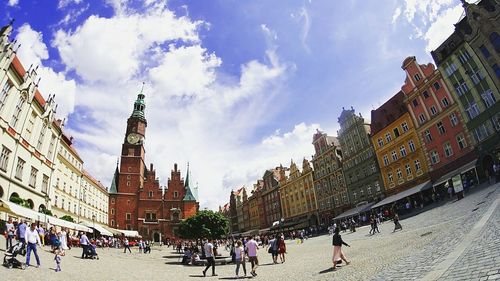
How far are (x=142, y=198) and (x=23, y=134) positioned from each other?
43969 millimetres

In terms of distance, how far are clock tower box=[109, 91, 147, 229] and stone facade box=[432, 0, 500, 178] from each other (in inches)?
2499

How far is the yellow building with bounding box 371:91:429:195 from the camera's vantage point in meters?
41.8

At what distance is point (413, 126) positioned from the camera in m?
42.7

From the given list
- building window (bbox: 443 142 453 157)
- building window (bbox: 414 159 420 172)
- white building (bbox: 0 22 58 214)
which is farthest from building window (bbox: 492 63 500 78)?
white building (bbox: 0 22 58 214)

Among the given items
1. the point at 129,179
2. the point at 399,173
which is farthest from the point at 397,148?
the point at 129,179

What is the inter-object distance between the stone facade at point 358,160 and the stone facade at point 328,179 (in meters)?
2.25

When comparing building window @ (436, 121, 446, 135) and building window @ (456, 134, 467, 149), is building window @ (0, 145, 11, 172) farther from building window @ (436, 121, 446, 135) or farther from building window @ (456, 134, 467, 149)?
building window @ (436, 121, 446, 135)

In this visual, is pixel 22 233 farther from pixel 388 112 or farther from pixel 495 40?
pixel 388 112

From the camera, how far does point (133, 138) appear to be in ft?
244

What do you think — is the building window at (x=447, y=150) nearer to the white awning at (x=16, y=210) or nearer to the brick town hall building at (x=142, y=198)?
the white awning at (x=16, y=210)

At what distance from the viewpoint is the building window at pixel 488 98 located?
1224 inches

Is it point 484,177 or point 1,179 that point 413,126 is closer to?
point 484,177

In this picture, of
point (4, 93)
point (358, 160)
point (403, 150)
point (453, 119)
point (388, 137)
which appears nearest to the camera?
point (4, 93)

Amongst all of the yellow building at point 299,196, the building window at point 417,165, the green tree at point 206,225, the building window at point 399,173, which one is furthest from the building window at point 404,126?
the green tree at point 206,225
